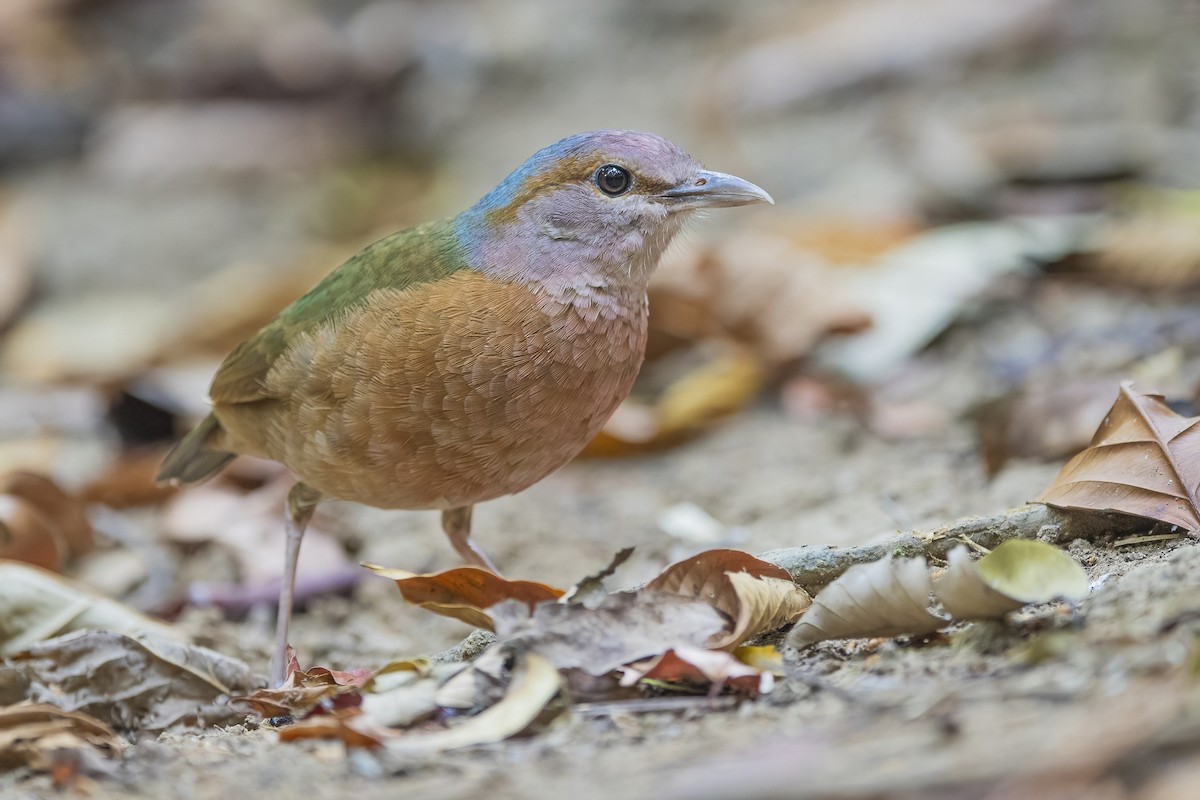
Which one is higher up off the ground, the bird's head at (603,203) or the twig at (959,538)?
the bird's head at (603,203)

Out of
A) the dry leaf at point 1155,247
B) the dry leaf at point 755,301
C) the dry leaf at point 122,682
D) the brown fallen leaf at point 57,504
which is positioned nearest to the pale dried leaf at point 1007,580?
the dry leaf at point 122,682

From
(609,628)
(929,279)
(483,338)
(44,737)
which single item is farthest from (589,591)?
(929,279)

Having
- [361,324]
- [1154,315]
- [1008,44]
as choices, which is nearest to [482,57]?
[1008,44]

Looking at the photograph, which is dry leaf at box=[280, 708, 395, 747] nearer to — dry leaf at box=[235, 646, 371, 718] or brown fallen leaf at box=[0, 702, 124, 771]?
dry leaf at box=[235, 646, 371, 718]

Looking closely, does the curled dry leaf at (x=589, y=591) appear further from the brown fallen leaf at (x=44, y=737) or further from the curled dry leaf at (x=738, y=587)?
the brown fallen leaf at (x=44, y=737)

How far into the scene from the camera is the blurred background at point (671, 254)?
5137mm

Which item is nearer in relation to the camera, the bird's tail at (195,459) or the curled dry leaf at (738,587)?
the curled dry leaf at (738,587)

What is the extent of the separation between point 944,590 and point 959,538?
0.63 m

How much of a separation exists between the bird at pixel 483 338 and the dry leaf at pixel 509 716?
40.1 inches

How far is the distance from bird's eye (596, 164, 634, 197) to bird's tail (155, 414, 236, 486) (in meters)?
1.72

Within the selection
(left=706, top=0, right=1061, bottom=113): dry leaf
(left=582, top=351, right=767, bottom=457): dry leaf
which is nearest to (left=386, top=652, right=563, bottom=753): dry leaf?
(left=582, top=351, right=767, bottom=457): dry leaf

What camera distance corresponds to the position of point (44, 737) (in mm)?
2941

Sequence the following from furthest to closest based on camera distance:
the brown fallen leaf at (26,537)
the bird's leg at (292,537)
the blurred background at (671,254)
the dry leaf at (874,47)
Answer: the dry leaf at (874,47)
the blurred background at (671,254)
the brown fallen leaf at (26,537)
the bird's leg at (292,537)

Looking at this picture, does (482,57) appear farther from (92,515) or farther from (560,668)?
(560,668)
